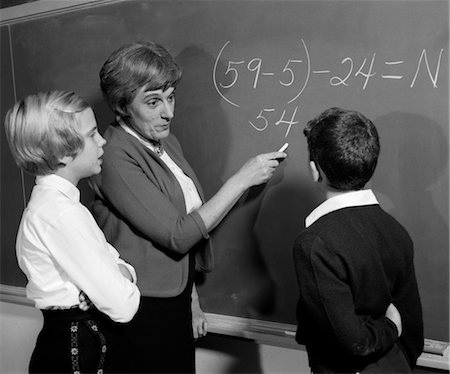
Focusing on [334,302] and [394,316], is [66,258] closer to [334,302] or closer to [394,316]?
[334,302]

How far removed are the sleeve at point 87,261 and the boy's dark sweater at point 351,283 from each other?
1.47 feet

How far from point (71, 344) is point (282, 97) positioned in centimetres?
92

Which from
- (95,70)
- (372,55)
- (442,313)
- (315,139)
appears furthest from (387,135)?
(95,70)

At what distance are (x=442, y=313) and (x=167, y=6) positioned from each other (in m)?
1.30

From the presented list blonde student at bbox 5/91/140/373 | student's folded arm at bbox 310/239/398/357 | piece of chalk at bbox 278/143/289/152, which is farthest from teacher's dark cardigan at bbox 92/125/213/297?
student's folded arm at bbox 310/239/398/357

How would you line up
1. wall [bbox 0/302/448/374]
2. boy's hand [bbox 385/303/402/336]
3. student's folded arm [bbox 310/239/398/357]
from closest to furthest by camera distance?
1. student's folded arm [bbox 310/239/398/357]
2. boy's hand [bbox 385/303/402/336]
3. wall [bbox 0/302/448/374]

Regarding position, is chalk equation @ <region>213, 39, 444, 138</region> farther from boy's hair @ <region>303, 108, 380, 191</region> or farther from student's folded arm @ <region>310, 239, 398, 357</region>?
student's folded arm @ <region>310, 239, 398, 357</region>

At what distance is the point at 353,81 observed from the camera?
5.48 ft

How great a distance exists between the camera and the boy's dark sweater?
4.25 ft

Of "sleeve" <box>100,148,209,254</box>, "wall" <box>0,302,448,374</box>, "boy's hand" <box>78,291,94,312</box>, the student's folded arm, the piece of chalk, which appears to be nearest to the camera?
the student's folded arm

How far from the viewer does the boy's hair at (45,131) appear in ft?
4.87

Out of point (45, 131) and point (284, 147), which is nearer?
point (45, 131)

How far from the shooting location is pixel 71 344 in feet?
4.95

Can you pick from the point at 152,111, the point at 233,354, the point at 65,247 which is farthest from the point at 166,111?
the point at 233,354
